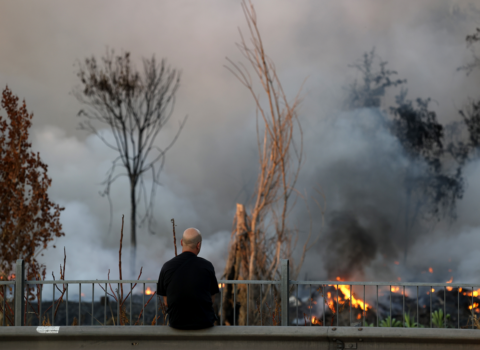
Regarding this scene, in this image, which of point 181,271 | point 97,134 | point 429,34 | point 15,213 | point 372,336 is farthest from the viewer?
point 429,34

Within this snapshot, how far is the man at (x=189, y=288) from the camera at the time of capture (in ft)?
10.3

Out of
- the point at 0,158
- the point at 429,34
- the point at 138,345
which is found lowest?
the point at 138,345

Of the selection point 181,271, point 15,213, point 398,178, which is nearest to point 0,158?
A: point 15,213

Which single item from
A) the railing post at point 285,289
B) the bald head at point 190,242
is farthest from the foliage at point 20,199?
the bald head at point 190,242

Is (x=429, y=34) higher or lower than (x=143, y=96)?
higher

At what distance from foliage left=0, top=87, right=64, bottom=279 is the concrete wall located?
4836 millimetres

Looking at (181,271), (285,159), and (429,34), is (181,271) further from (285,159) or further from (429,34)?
(429,34)

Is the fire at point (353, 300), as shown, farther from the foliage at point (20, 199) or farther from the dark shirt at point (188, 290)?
the dark shirt at point (188, 290)

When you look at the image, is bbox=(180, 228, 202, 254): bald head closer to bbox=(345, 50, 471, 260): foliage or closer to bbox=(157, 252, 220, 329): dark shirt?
bbox=(157, 252, 220, 329): dark shirt

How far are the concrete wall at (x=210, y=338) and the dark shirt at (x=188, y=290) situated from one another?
81mm

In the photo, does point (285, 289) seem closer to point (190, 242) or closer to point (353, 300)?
point (190, 242)

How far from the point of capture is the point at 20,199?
7.69 metres

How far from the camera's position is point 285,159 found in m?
7.91

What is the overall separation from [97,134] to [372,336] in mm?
7456
